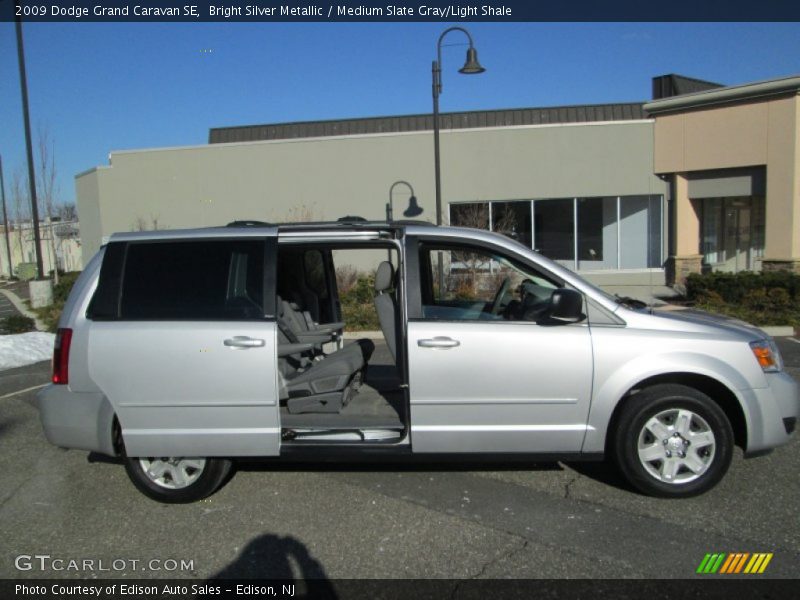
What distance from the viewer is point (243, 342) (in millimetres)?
4453

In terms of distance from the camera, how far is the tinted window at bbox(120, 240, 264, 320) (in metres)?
4.59

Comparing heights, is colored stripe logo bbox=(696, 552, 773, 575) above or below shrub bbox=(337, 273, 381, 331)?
below

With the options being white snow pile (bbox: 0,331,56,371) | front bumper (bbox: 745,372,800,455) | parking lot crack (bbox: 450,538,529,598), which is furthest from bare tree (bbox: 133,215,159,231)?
front bumper (bbox: 745,372,800,455)

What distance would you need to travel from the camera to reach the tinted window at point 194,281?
4.59m

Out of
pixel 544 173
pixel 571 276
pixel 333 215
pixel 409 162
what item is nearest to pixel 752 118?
pixel 544 173

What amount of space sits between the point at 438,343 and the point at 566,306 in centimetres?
83

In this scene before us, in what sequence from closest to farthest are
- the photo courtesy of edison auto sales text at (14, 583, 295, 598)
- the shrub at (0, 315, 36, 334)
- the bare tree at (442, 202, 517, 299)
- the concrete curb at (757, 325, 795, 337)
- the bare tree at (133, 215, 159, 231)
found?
1. the photo courtesy of edison auto sales text at (14, 583, 295, 598)
2. the concrete curb at (757, 325, 795, 337)
3. the bare tree at (442, 202, 517, 299)
4. the shrub at (0, 315, 36, 334)
5. the bare tree at (133, 215, 159, 231)

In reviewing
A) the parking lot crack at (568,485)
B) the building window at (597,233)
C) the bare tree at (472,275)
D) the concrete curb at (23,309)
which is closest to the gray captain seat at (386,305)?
the parking lot crack at (568,485)

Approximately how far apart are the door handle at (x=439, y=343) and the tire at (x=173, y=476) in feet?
5.19

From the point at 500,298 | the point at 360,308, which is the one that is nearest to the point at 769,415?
the point at 500,298

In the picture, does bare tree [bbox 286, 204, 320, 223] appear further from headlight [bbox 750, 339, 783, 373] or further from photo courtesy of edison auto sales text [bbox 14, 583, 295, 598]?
photo courtesy of edison auto sales text [bbox 14, 583, 295, 598]

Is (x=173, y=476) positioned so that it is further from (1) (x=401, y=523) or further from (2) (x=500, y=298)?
(2) (x=500, y=298)

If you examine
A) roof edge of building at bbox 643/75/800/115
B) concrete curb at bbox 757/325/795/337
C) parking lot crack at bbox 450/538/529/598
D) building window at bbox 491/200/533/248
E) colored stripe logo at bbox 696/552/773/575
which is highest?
roof edge of building at bbox 643/75/800/115

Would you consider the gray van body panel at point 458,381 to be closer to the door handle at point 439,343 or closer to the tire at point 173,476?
the door handle at point 439,343
